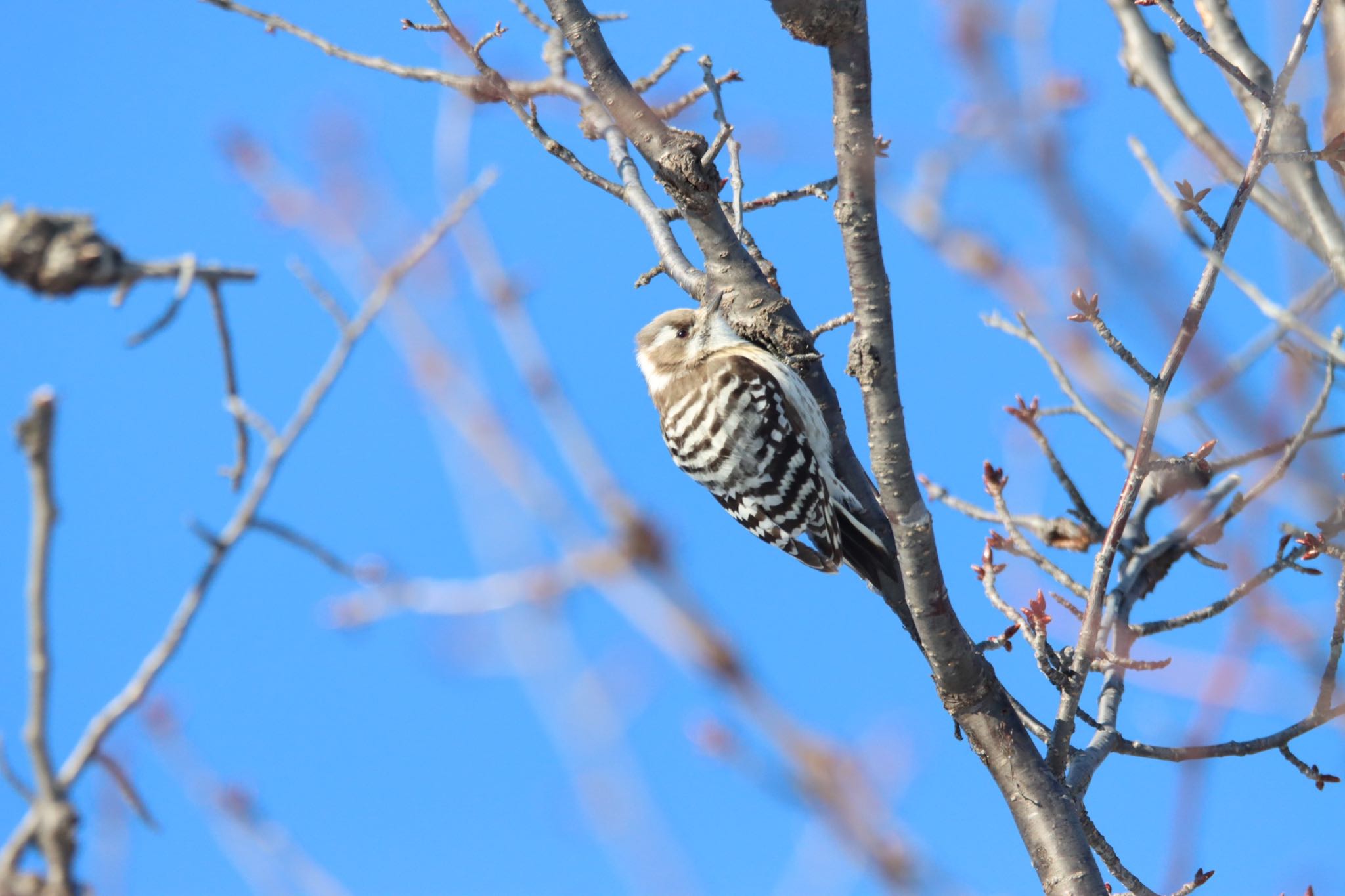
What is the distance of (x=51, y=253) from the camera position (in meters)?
1.70

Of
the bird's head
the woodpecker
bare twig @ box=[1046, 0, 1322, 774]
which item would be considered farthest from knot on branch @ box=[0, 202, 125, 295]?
the bird's head

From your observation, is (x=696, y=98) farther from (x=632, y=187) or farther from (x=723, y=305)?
→ (x=723, y=305)

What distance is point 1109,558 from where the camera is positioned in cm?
364

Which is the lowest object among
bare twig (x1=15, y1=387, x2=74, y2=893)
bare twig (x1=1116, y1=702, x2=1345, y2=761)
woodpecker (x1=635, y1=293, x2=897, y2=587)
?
bare twig (x1=15, y1=387, x2=74, y2=893)

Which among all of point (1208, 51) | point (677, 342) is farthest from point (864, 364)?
point (677, 342)

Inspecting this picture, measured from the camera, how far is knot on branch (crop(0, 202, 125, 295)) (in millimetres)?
1695

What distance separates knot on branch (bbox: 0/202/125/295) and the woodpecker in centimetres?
359

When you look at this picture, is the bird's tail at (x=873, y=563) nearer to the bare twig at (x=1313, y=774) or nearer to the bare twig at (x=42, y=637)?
the bare twig at (x=1313, y=774)

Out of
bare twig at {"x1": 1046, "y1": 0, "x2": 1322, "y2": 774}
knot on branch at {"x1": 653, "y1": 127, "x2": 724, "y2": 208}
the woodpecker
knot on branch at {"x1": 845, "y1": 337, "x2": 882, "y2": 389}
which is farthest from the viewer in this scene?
the woodpecker

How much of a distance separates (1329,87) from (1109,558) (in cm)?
211

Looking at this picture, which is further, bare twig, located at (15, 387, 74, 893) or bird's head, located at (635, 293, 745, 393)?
bird's head, located at (635, 293, 745, 393)

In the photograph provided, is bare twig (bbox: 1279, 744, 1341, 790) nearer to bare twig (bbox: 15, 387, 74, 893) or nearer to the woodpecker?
the woodpecker

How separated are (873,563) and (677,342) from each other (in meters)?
2.29

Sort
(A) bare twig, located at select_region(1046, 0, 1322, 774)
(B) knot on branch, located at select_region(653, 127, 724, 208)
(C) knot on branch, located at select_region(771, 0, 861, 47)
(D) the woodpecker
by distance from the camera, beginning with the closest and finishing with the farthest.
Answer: (C) knot on branch, located at select_region(771, 0, 861, 47) < (A) bare twig, located at select_region(1046, 0, 1322, 774) < (B) knot on branch, located at select_region(653, 127, 724, 208) < (D) the woodpecker
